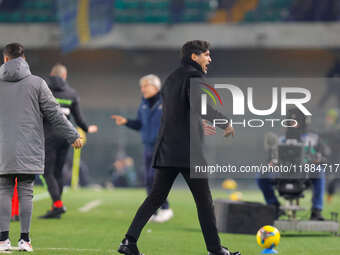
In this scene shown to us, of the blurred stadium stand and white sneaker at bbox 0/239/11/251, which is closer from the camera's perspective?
white sneaker at bbox 0/239/11/251

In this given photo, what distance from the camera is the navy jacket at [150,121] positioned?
1006cm

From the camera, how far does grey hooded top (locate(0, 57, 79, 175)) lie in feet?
20.4

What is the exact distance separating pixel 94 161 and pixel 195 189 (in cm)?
1641

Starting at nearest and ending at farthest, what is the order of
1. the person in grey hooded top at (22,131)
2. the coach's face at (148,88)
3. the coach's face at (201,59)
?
the coach's face at (201,59) → the person in grey hooded top at (22,131) → the coach's face at (148,88)

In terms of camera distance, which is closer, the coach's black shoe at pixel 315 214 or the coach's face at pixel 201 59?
the coach's face at pixel 201 59

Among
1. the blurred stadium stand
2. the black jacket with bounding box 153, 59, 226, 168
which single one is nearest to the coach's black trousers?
the black jacket with bounding box 153, 59, 226, 168

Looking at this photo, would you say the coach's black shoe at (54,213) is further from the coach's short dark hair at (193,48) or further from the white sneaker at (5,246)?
the coach's short dark hair at (193,48)

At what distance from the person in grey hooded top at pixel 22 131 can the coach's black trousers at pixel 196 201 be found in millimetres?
815

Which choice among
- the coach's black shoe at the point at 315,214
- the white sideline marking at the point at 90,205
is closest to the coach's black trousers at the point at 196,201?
the coach's black shoe at the point at 315,214

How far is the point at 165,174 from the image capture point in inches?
237

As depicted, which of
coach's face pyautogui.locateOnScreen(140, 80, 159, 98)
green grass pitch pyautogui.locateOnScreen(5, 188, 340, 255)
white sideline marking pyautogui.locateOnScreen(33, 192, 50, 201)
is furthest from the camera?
white sideline marking pyautogui.locateOnScreen(33, 192, 50, 201)

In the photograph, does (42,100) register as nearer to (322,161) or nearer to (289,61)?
(322,161)

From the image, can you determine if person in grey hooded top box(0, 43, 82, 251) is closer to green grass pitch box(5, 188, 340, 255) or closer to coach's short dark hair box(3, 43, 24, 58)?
coach's short dark hair box(3, 43, 24, 58)

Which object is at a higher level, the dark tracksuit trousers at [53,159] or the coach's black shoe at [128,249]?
the coach's black shoe at [128,249]
